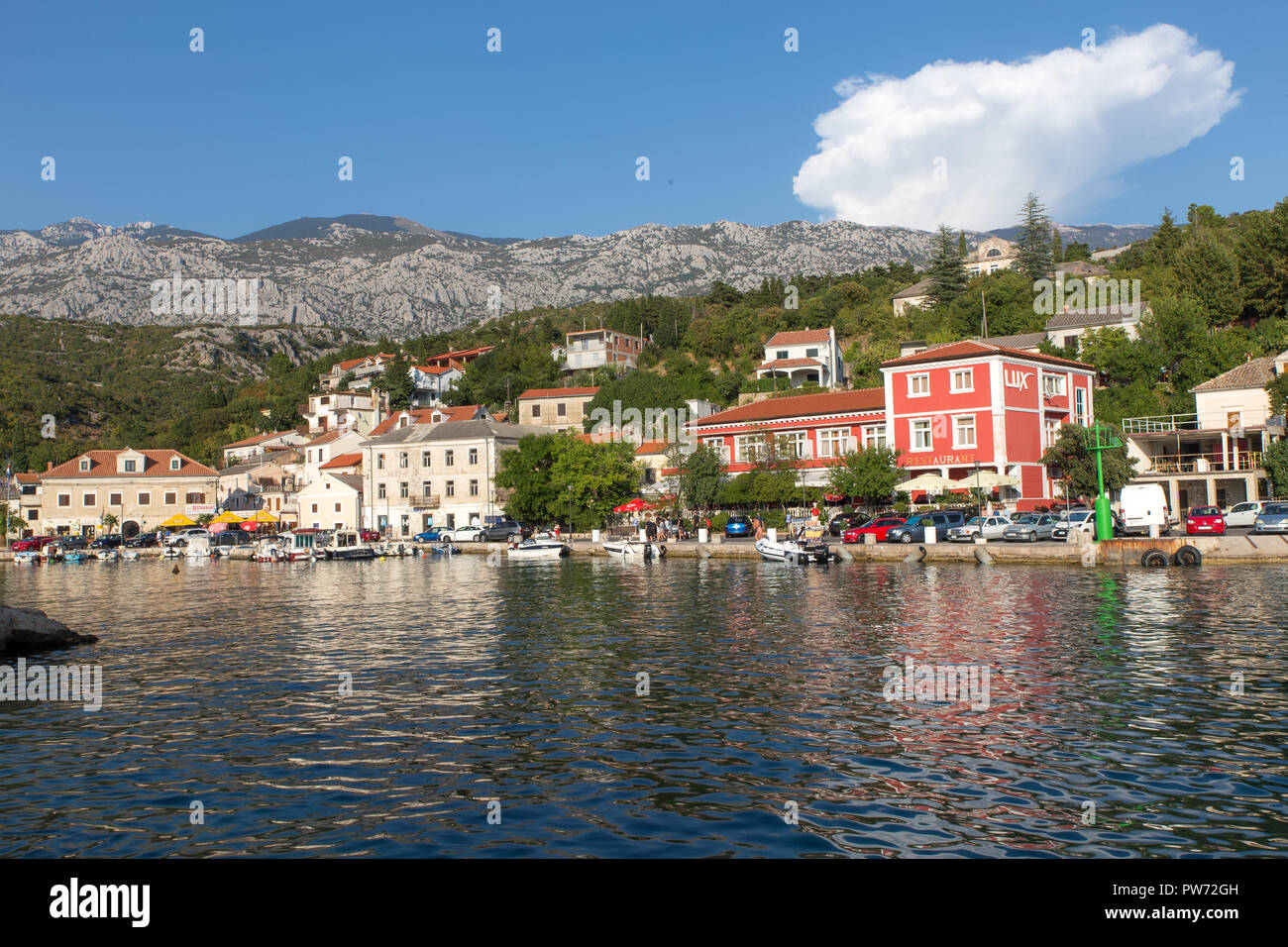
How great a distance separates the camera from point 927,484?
183 ft

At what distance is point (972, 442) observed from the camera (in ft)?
194

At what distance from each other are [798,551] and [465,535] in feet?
116

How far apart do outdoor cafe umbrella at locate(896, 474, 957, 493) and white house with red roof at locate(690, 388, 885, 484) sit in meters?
5.40

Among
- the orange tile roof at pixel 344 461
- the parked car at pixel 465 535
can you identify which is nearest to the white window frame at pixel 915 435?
the parked car at pixel 465 535

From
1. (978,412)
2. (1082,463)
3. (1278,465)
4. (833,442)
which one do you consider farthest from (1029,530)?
(833,442)

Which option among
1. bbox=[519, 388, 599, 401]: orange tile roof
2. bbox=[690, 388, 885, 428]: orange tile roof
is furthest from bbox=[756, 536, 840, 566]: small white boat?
bbox=[519, 388, 599, 401]: orange tile roof

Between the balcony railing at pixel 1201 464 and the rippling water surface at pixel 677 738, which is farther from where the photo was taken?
the balcony railing at pixel 1201 464

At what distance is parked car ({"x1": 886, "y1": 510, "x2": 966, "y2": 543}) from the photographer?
1913 inches

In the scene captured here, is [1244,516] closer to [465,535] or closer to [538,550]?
[538,550]

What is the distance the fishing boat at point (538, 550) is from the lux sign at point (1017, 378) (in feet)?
94.7

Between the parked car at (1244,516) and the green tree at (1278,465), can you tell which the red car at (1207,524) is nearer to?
the parked car at (1244,516)

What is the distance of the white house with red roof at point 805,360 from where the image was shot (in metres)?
90.5

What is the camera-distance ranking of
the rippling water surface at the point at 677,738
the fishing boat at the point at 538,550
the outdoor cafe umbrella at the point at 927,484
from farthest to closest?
the fishing boat at the point at 538,550
the outdoor cafe umbrella at the point at 927,484
the rippling water surface at the point at 677,738

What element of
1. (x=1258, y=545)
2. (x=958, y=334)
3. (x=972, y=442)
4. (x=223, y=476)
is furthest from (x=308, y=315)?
(x=1258, y=545)
